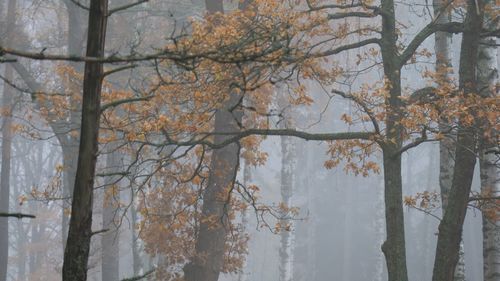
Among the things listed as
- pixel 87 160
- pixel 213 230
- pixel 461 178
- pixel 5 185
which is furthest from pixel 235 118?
pixel 5 185

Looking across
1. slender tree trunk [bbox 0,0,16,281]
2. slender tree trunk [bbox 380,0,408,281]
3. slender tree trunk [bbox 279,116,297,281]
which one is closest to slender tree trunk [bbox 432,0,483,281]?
slender tree trunk [bbox 380,0,408,281]

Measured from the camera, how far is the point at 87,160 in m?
4.02

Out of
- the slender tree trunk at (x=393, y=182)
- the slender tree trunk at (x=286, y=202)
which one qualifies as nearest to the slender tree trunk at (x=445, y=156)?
the slender tree trunk at (x=393, y=182)

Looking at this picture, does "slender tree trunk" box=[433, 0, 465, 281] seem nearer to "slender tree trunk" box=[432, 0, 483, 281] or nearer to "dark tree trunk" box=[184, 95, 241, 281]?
"slender tree trunk" box=[432, 0, 483, 281]

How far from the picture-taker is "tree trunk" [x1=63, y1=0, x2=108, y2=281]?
12.9ft

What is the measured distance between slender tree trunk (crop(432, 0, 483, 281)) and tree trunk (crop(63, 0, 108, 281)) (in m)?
5.85

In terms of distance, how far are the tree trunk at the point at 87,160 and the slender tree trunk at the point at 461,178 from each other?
585cm

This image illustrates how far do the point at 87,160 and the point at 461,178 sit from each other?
606 cm

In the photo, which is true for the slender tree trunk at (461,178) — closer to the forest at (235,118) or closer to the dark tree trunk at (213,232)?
the forest at (235,118)

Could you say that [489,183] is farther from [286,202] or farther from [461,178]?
[286,202]

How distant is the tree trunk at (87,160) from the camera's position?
12.9 ft

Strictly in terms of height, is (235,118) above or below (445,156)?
below

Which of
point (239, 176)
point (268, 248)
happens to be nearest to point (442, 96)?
point (239, 176)

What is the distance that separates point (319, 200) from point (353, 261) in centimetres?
443
